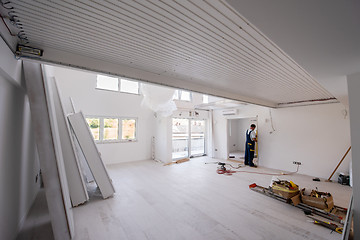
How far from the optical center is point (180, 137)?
289 inches

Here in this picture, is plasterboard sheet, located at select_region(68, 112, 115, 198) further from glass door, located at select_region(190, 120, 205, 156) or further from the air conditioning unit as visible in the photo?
the air conditioning unit

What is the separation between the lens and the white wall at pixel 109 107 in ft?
17.1

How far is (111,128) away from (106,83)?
5.84ft

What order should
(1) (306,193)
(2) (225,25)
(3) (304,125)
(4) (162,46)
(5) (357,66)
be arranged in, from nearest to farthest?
(2) (225,25)
(5) (357,66)
(4) (162,46)
(1) (306,193)
(3) (304,125)

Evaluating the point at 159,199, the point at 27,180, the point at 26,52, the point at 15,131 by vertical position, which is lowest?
the point at 159,199

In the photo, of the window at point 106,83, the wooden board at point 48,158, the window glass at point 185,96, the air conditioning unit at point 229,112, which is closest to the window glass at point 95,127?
the window at point 106,83

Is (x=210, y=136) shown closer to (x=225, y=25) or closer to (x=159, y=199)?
(x=159, y=199)

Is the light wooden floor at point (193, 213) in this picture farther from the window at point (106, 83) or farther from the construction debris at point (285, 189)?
the window at point (106, 83)

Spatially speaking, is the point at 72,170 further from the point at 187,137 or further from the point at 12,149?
the point at 187,137

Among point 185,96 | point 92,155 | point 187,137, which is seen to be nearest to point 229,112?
point 187,137

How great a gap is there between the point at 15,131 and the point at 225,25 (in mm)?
2936

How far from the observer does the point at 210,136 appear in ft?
25.2

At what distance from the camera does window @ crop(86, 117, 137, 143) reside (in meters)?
5.73

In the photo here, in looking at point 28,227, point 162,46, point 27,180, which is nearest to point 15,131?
point 27,180
